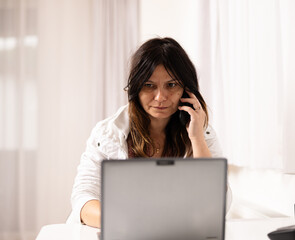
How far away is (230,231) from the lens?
92 cm

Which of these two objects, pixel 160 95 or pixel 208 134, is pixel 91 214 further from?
pixel 208 134

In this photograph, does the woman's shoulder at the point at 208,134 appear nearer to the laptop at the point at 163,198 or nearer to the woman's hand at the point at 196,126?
the woman's hand at the point at 196,126

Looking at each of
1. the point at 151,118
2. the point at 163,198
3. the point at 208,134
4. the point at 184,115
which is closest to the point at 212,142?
the point at 208,134

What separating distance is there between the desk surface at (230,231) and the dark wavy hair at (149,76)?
19.0 inches

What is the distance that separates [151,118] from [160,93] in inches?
8.8

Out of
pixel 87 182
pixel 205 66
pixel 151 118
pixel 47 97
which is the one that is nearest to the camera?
pixel 87 182

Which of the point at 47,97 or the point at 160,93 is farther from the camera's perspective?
the point at 47,97

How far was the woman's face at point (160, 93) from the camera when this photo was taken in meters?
1.27

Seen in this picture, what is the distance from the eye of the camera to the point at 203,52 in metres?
1.98

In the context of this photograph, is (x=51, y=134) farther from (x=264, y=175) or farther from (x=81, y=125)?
(x=264, y=175)

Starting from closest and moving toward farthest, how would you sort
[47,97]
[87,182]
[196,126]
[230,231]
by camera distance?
[230,231]
[87,182]
[196,126]
[47,97]

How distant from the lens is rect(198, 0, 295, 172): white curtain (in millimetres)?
1151

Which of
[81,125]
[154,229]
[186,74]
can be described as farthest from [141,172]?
[81,125]

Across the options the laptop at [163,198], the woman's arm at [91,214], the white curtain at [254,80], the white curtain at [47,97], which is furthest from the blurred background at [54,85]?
the laptop at [163,198]
